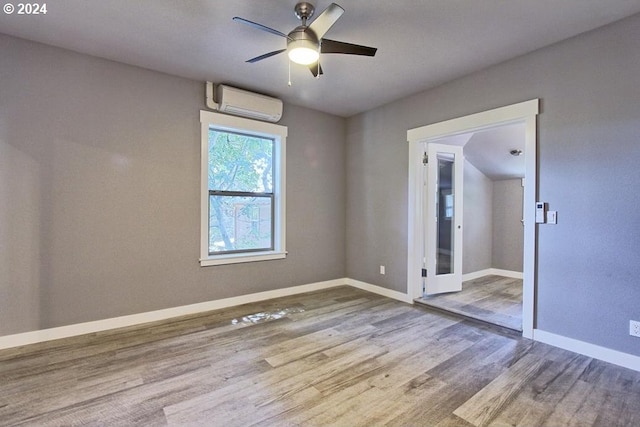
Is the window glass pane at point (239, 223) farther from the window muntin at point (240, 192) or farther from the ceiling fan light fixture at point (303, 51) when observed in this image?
the ceiling fan light fixture at point (303, 51)

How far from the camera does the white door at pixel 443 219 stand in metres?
4.11

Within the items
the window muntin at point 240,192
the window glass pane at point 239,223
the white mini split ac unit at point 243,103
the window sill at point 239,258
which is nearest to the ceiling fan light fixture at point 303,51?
the white mini split ac unit at point 243,103

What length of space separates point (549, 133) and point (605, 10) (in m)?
0.92

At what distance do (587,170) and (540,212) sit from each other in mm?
475

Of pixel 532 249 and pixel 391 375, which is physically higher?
pixel 532 249

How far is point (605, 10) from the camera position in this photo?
2.25 meters

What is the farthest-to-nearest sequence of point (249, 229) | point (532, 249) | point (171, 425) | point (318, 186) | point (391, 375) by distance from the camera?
point (318, 186), point (249, 229), point (532, 249), point (391, 375), point (171, 425)

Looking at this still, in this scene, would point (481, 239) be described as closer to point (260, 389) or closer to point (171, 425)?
point (260, 389)

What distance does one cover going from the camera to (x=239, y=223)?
4070 millimetres

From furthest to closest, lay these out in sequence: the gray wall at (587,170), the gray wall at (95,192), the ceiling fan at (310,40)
A: the gray wall at (95,192) < the gray wall at (587,170) < the ceiling fan at (310,40)

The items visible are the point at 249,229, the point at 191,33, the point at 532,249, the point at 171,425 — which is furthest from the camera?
the point at 249,229

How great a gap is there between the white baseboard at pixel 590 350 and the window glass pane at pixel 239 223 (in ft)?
10.6

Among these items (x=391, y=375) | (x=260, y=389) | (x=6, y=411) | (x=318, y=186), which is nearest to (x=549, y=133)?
(x=391, y=375)

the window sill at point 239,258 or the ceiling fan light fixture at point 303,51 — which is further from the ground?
the ceiling fan light fixture at point 303,51
